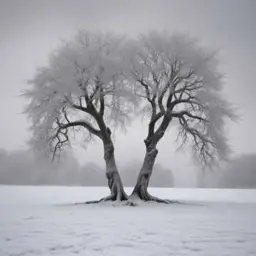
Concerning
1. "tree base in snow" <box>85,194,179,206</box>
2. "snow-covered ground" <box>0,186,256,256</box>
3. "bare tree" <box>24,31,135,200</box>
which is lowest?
"snow-covered ground" <box>0,186,256,256</box>

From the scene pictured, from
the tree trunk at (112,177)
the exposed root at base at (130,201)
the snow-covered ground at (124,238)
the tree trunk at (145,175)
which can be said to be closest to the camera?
the snow-covered ground at (124,238)

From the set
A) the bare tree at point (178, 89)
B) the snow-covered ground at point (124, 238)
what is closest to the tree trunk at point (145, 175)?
the bare tree at point (178, 89)

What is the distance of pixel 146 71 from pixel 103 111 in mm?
3067

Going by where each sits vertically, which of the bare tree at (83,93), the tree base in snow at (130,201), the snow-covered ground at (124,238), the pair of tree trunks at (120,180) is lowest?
the snow-covered ground at (124,238)

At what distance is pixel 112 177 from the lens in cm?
1889

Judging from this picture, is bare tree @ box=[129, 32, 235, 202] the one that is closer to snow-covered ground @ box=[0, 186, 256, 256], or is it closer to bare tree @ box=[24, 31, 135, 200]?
bare tree @ box=[24, 31, 135, 200]

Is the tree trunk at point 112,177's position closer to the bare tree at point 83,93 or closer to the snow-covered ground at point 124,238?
the bare tree at point 83,93

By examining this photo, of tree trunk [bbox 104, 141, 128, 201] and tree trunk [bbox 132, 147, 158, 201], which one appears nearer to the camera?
tree trunk [bbox 104, 141, 128, 201]

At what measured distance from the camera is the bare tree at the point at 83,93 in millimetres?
18141

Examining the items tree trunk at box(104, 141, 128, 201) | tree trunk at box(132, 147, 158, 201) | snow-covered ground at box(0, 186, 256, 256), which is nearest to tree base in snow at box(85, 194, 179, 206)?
tree trunk at box(104, 141, 128, 201)

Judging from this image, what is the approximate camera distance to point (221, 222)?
411 inches

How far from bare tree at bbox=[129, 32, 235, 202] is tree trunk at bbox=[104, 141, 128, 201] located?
91cm

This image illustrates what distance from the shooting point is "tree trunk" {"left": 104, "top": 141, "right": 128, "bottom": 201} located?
18531 millimetres

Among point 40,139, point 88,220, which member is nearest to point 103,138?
point 40,139
